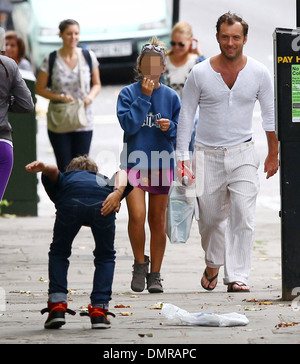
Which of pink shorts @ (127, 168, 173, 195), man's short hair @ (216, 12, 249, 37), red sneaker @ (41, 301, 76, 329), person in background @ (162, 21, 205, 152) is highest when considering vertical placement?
man's short hair @ (216, 12, 249, 37)

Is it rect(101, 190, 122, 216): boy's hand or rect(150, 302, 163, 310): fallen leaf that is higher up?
rect(101, 190, 122, 216): boy's hand

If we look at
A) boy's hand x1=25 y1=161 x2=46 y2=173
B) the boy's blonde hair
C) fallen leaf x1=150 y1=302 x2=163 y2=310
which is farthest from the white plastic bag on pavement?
boy's hand x1=25 y1=161 x2=46 y2=173

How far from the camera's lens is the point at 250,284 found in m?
9.18

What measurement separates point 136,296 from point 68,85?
13.0ft

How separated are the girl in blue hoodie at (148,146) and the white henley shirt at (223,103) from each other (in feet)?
0.54

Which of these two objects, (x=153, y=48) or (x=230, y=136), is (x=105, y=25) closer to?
(x=153, y=48)

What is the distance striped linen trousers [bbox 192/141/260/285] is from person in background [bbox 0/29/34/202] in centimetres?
152

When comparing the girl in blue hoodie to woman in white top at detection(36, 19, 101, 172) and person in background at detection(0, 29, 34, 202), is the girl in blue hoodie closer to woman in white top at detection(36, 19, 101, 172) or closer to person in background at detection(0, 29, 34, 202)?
person in background at detection(0, 29, 34, 202)

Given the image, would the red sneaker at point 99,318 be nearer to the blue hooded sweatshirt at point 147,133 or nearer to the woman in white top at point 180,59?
the blue hooded sweatshirt at point 147,133

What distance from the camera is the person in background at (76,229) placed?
6598 mm

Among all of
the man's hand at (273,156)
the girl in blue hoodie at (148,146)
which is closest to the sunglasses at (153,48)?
the girl in blue hoodie at (148,146)

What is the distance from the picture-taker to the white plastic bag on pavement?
262 inches

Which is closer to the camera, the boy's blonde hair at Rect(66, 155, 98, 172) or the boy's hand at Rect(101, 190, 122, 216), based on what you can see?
the boy's hand at Rect(101, 190, 122, 216)
